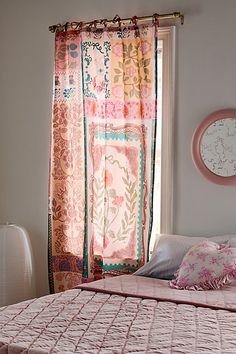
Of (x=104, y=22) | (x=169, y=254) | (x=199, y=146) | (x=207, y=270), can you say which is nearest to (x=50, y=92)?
(x=104, y=22)

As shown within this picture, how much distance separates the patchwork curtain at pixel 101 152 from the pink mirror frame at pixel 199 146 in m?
0.28

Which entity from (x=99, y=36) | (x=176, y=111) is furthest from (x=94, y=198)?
(x=99, y=36)

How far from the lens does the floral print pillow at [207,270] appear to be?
3.56 meters

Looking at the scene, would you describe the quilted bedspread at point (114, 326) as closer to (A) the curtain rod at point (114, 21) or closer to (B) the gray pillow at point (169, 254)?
(B) the gray pillow at point (169, 254)

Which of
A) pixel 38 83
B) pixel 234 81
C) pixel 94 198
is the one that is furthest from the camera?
pixel 38 83

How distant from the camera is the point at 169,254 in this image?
399 centimetres

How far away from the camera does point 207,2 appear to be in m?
4.16

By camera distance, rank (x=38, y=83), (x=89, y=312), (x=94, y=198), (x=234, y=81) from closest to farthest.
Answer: (x=89, y=312), (x=234, y=81), (x=94, y=198), (x=38, y=83)

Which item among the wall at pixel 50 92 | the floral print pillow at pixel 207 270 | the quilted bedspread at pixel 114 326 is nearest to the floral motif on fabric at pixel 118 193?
the wall at pixel 50 92

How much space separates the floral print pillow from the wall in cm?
48

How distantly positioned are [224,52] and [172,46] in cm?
35

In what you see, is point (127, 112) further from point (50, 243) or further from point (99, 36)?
point (50, 243)

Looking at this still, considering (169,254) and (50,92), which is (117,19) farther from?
(169,254)

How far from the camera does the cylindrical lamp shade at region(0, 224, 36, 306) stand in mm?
4422
